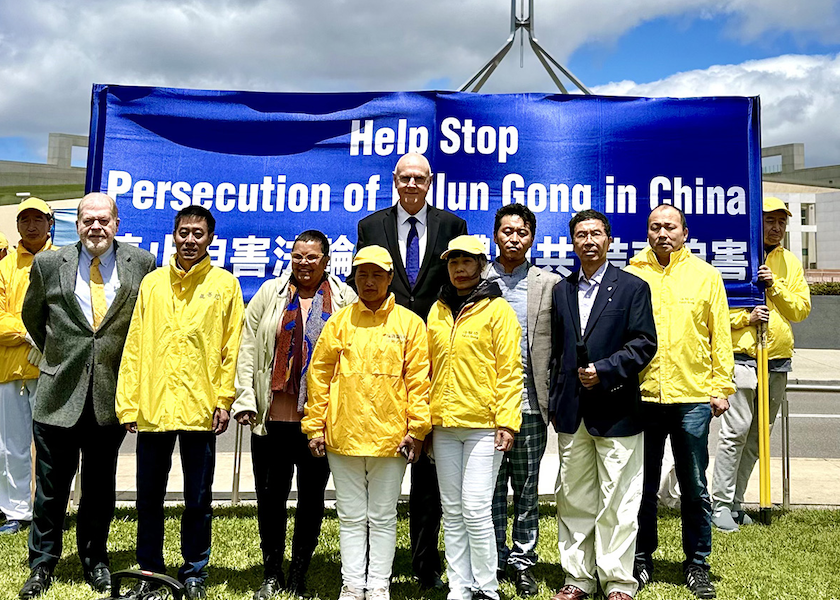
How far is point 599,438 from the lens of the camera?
12.7 feet

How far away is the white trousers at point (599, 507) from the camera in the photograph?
387 cm

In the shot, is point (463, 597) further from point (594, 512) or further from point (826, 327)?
point (826, 327)

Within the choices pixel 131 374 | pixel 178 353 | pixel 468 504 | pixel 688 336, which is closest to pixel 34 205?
pixel 131 374

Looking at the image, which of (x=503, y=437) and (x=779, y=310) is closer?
(x=503, y=437)

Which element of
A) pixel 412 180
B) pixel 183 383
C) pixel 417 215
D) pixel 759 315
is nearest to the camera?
pixel 183 383

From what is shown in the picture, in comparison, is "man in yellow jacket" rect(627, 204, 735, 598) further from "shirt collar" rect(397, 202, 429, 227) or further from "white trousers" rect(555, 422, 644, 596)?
"shirt collar" rect(397, 202, 429, 227)

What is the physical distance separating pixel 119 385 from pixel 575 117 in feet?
12.6

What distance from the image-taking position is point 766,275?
5500mm

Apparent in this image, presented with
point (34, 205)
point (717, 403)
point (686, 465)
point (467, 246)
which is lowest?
point (686, 465)

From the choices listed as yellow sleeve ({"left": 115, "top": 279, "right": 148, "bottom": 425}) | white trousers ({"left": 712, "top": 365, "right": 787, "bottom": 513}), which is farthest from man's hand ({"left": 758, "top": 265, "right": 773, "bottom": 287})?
yellow sleeve ({"left": 115, "top": 279, "right": 148, "bottom": 425})

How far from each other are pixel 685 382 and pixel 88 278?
3.39 metres

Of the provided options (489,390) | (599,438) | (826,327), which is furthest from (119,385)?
(826,327)

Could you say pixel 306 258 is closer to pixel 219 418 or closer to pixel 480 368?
pixel 219 418

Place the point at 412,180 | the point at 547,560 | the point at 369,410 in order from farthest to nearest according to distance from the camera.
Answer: the point at 547,560 → the point at 412,180 → the point at 369,410
